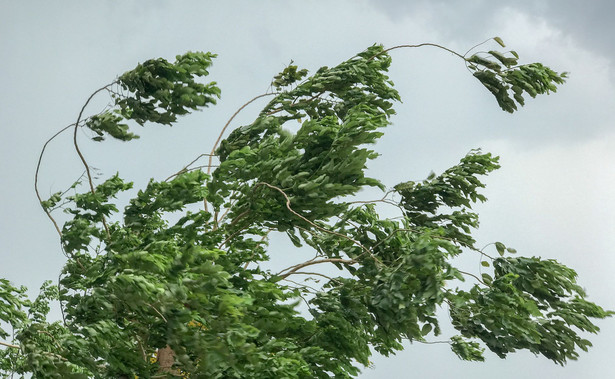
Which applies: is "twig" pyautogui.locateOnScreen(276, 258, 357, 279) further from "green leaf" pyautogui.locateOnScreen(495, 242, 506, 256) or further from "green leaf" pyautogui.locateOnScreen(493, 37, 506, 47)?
"green leaf" pyautogui.locateOnScreen(493, 37, 506, 47)

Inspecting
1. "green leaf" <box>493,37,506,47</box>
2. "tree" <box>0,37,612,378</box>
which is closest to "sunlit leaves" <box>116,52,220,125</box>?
"tree" <box>0,37,612,378</box>

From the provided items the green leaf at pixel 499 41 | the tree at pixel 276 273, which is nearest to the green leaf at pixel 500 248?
the tree at pixel 276 273

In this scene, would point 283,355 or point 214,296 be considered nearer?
point 214,296

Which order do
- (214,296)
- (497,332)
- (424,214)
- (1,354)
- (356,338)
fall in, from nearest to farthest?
1. (214,296)
2. (497,332)
3. (356,338)
4. (424,214)
5. (1,354)

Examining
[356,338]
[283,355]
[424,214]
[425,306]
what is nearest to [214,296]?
[283,355]

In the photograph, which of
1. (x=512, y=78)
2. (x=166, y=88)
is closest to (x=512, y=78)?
(x=512, y=78)

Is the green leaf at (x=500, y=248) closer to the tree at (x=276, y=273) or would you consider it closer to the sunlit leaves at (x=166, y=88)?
the tree at (x=276, y=273)

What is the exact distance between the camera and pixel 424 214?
46.8 ft

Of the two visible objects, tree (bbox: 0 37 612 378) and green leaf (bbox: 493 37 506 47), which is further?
green leaf (bbox: 493 37 506 47)

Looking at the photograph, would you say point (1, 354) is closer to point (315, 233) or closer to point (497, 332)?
point (315, 233)


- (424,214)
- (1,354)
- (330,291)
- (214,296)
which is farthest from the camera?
(1,354)

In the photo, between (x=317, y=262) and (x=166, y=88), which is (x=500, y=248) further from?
(x=166, y=88)

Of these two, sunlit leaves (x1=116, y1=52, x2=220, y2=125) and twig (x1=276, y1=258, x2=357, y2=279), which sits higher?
sunlit leaves (x1=116, y1=52, x2=220, y2=125)

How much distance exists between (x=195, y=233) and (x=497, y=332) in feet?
13.9
